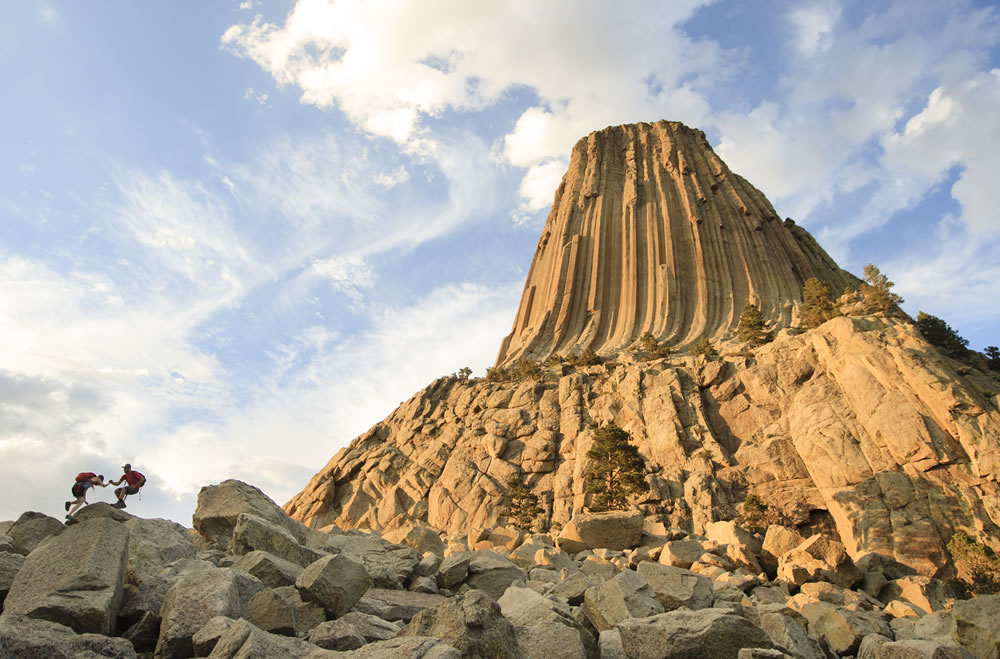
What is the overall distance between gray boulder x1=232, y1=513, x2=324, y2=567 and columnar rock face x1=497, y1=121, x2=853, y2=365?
57.8 m

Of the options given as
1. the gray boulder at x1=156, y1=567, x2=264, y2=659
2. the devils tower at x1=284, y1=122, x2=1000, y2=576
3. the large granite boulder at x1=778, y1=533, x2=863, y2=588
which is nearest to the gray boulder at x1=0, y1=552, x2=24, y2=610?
the gray boulder at x1=156, y1=567, x2=264, y2=659

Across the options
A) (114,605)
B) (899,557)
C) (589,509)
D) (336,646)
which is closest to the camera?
(336,646)

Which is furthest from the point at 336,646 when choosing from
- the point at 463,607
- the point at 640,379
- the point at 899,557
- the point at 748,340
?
the point at 748,340

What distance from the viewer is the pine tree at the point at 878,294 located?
44562 millimetres

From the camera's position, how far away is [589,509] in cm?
3934

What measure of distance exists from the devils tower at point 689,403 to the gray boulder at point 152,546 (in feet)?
74.2

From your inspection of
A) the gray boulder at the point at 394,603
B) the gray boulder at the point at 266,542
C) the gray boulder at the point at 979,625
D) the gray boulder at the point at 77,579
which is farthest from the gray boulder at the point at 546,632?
the gray boulder at the point at 979,625

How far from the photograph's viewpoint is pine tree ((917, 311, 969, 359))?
49500 millimetres

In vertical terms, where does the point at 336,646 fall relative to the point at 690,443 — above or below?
below

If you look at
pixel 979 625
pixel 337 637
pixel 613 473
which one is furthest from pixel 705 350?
pixel 337 637

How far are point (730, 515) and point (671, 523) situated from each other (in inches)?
139

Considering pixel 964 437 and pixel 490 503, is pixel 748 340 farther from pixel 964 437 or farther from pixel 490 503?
pixel 490 503

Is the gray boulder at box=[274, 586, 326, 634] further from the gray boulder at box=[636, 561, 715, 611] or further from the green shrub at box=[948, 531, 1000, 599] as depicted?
the green shrub at box=[948, 531, 1000, 599]

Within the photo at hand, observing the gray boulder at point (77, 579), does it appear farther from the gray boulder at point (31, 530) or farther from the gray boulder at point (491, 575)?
the gray boulder at point (491, 575)
